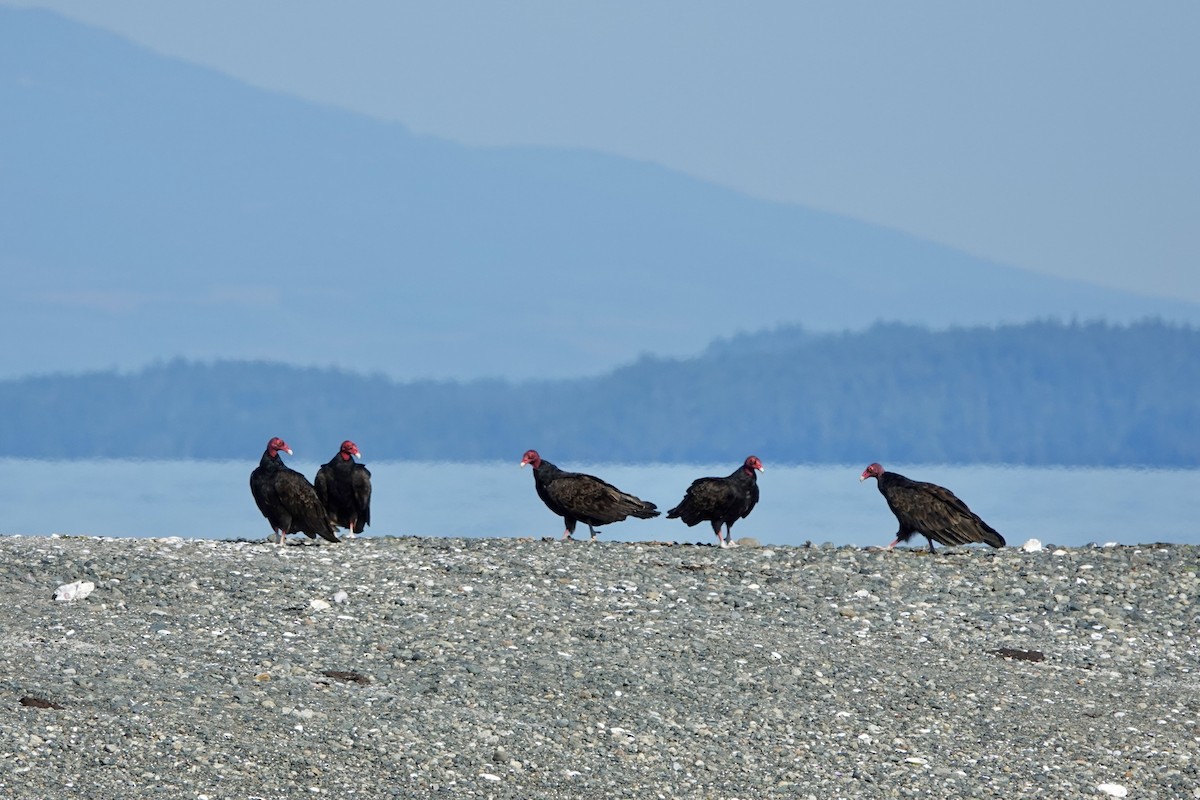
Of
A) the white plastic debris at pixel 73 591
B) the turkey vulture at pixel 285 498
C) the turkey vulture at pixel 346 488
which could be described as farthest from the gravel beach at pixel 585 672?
the turkey vulture at pixel 346 488

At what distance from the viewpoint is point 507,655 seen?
14570 millimetres

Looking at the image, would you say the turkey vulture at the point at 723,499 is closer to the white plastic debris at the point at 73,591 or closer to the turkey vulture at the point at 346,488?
the turkey vulture at the point at 346,488

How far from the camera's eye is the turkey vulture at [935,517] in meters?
21.5

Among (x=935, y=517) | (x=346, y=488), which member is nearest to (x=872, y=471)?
(x=935, y=517)

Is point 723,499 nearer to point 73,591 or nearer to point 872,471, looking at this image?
point 872,471

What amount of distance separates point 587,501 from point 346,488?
342 centimetres

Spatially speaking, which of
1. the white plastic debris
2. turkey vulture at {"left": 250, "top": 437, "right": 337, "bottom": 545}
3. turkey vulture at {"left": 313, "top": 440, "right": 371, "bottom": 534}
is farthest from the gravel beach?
turkey vulture at {"left": 313, "top": 440, "right": 371, "bottom": 534}

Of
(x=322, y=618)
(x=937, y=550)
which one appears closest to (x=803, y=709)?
(x=322, y=618)

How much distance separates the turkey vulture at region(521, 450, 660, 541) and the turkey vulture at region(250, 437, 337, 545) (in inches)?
Answer: 136

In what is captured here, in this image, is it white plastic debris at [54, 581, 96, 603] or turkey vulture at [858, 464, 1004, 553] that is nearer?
white plastic debris at [54, 581, 96, 603]

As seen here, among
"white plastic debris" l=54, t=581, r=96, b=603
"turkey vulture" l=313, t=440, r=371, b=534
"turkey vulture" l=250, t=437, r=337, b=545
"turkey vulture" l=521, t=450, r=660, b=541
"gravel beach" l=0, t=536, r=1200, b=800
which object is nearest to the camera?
"gravel beach" l=0, t=536, r=1200, b=800

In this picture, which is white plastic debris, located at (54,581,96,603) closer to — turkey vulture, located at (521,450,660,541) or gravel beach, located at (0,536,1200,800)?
gravel beach, located at (0,536,1200,800)

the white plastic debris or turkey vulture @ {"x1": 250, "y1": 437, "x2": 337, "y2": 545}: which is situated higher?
turkey vulture @ {"x1": 250, "y1": 437, "x2": 337, "y2": 545}

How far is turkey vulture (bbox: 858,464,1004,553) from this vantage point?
21516 mm
